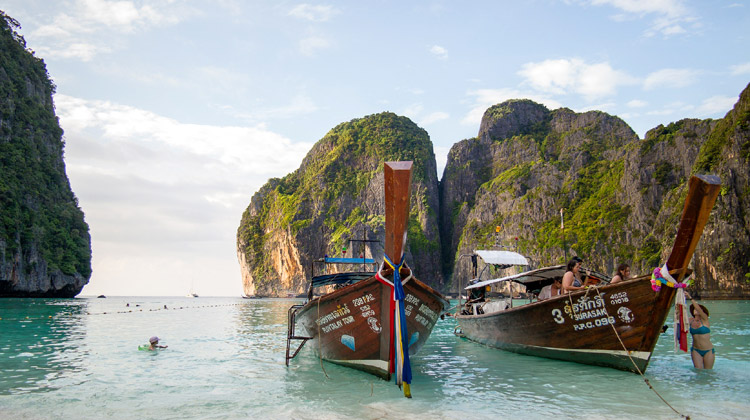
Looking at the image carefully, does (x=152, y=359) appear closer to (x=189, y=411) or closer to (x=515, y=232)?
(x=189, y=411)

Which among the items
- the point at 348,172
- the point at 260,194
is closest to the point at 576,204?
the point at 348,172

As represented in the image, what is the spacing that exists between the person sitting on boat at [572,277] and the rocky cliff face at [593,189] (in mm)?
49982

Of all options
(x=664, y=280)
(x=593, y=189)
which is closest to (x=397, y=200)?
(x=664, y=280)

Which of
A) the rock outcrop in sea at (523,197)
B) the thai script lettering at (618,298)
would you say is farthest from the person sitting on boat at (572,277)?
the rock outcrop in sea at (523,197)

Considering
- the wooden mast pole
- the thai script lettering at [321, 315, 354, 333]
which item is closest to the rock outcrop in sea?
the thai script lettering at [321, 315, 354, 333]

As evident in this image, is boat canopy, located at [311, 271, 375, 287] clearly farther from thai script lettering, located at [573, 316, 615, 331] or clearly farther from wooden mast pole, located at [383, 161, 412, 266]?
wooden mast pole, located at [383, 161, 412, 266]

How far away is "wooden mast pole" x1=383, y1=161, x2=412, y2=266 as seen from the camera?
256 inches

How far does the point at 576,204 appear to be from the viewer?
3570 inches

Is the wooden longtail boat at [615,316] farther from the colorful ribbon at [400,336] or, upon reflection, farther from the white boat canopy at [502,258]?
the white boat canopy at [502,258]

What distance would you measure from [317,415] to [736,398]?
6594 millimetres

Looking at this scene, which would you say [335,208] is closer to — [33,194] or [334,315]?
[33,194]

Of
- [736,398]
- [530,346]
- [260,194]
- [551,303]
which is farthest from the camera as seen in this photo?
[260,194]

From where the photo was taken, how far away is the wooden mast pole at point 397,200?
6492 mm

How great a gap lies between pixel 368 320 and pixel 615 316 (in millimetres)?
4924
